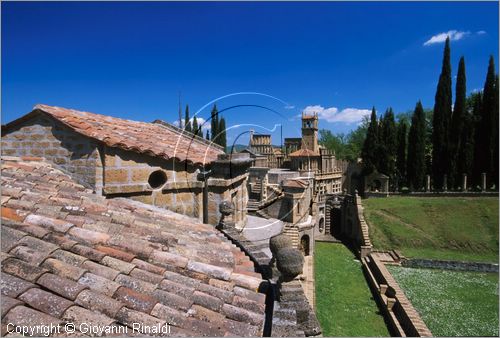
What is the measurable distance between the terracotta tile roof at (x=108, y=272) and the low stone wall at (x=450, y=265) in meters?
26.2

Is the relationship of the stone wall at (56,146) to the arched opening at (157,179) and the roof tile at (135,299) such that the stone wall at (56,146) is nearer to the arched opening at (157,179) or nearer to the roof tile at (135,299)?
the arched opening at (157,179)

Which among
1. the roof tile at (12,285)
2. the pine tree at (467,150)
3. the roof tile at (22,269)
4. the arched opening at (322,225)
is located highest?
the pine tree at (467,150)

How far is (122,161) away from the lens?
6.61m

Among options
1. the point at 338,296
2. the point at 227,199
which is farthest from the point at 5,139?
the point at 338,296

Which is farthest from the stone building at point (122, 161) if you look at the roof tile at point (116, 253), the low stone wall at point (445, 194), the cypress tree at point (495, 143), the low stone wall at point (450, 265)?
the cypress tree at point (495, 143)

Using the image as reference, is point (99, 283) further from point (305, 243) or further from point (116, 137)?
point (305, 243)

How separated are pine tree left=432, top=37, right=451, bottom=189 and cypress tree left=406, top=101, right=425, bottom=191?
154 centimetres

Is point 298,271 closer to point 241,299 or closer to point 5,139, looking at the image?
point 241,299

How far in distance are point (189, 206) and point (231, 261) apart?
12.0ft

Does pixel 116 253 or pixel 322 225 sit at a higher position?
pixel 116 253

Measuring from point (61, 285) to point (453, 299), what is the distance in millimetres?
23729

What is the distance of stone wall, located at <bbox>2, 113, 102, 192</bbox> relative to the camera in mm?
6273

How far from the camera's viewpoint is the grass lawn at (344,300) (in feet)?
54.9

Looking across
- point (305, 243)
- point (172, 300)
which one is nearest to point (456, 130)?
point (305, 243)
